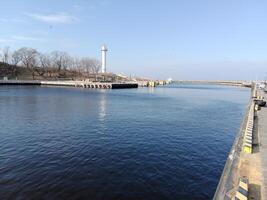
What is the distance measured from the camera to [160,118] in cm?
3594

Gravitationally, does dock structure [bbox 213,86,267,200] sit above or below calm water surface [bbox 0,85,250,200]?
above

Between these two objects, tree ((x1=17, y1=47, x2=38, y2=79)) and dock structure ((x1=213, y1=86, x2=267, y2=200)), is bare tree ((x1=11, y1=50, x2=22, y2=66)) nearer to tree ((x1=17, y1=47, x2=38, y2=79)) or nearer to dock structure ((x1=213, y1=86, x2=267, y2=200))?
tree ((x1=17, y1=47, x2=38, y2=79))

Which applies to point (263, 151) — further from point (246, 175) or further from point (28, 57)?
point (28, 57)

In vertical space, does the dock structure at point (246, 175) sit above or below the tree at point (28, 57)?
below

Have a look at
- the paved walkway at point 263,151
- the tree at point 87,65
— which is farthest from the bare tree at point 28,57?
the paved walkway at point 263,151

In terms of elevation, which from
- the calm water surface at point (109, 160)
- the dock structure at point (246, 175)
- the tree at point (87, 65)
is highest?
the tree at point (87, 65)

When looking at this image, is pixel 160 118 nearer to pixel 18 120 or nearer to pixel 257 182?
pixel 18 120

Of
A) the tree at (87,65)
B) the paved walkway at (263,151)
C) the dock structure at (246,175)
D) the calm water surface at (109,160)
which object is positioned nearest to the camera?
the dock structure at (246,175)

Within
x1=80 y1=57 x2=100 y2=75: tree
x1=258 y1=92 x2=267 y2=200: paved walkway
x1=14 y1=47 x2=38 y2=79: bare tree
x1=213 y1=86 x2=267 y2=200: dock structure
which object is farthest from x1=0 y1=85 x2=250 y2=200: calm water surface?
x1=80 y1=57 x2=100 y2=75: tree

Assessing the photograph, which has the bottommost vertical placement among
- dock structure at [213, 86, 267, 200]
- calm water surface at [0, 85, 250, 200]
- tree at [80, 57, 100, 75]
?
calm water surface at [0, 85, 250, 200]

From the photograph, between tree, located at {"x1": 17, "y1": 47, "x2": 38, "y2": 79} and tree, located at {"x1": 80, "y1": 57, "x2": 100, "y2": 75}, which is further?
tree, located at {"x1": 80, "y1": 57, "x2": 100, "y2": 75}

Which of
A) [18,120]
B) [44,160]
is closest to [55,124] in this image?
[18,120]

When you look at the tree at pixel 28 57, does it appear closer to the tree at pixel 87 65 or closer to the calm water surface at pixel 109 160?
the tree at pixel 87 65

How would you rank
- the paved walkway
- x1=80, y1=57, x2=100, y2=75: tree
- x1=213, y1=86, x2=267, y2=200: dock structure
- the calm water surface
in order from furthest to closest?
x1=80, y1=57, x2=100, y2=75: tree
the calm water surface
the paved walkway
x1=213, y1=86, x2=267, y2=200: dock structure
